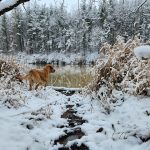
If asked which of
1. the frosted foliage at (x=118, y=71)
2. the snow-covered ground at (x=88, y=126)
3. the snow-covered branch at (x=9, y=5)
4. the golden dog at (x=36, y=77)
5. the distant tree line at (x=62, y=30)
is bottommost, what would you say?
the distant tree line at (x=62, y=30)

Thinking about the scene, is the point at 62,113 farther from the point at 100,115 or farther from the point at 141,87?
the point at 141,87

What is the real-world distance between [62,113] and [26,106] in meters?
0.70

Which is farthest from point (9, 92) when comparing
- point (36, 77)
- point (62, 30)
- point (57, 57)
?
point (62, 30)

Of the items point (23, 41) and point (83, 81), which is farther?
point (23, 41)

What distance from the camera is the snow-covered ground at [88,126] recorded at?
4.44 m

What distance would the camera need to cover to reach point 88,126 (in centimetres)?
521

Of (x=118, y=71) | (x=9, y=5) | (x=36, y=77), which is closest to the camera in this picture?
(x=9, y=5)

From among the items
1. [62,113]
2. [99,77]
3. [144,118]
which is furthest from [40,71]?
[144,118]

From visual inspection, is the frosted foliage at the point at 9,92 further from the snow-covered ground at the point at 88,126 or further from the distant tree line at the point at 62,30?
the distant tree line at the point at 62,30

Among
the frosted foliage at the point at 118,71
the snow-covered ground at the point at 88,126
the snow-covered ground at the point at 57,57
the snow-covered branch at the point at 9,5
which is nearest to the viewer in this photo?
the snow-covered ground at the point at 88,126

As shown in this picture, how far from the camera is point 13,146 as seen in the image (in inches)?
173

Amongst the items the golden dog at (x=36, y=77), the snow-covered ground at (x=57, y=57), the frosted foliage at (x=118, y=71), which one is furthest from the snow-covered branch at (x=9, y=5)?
the snow-covered ground at (x=57, y=57)

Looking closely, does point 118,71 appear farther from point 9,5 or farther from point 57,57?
point 57,57

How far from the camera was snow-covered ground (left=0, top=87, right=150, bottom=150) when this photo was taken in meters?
4.44
